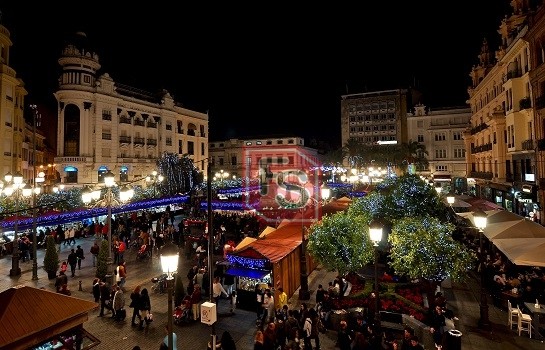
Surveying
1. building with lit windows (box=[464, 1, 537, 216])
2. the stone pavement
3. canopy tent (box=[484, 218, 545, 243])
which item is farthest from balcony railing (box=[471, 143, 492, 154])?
canopy tent (box=[484, 218, 545, 243])

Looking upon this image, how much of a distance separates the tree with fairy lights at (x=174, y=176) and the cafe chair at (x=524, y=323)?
2811cm

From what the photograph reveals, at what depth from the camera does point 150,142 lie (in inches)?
2290

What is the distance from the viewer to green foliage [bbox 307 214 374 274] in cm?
1281

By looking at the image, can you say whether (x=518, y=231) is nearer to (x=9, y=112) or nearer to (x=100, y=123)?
(x=9, y=112)

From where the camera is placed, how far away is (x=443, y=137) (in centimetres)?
6494

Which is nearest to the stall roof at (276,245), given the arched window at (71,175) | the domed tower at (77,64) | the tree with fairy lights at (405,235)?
the tree with fairy lights at (405,235)

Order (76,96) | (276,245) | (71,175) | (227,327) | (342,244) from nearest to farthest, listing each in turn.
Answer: (227,327) < (342,244) < (276,245) < (76,96) < (71,175)

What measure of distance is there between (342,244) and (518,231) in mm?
7615

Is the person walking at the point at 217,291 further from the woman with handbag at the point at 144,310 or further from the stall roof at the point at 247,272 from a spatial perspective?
the woman with handbag at the point at 144,310

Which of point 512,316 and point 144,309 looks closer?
point 512,316

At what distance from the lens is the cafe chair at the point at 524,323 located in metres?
10.8

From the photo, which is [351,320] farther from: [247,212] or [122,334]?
[247,212]

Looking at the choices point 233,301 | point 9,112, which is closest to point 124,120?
point 9,112

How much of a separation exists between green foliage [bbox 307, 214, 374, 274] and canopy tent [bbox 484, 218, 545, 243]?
578 centimetres
